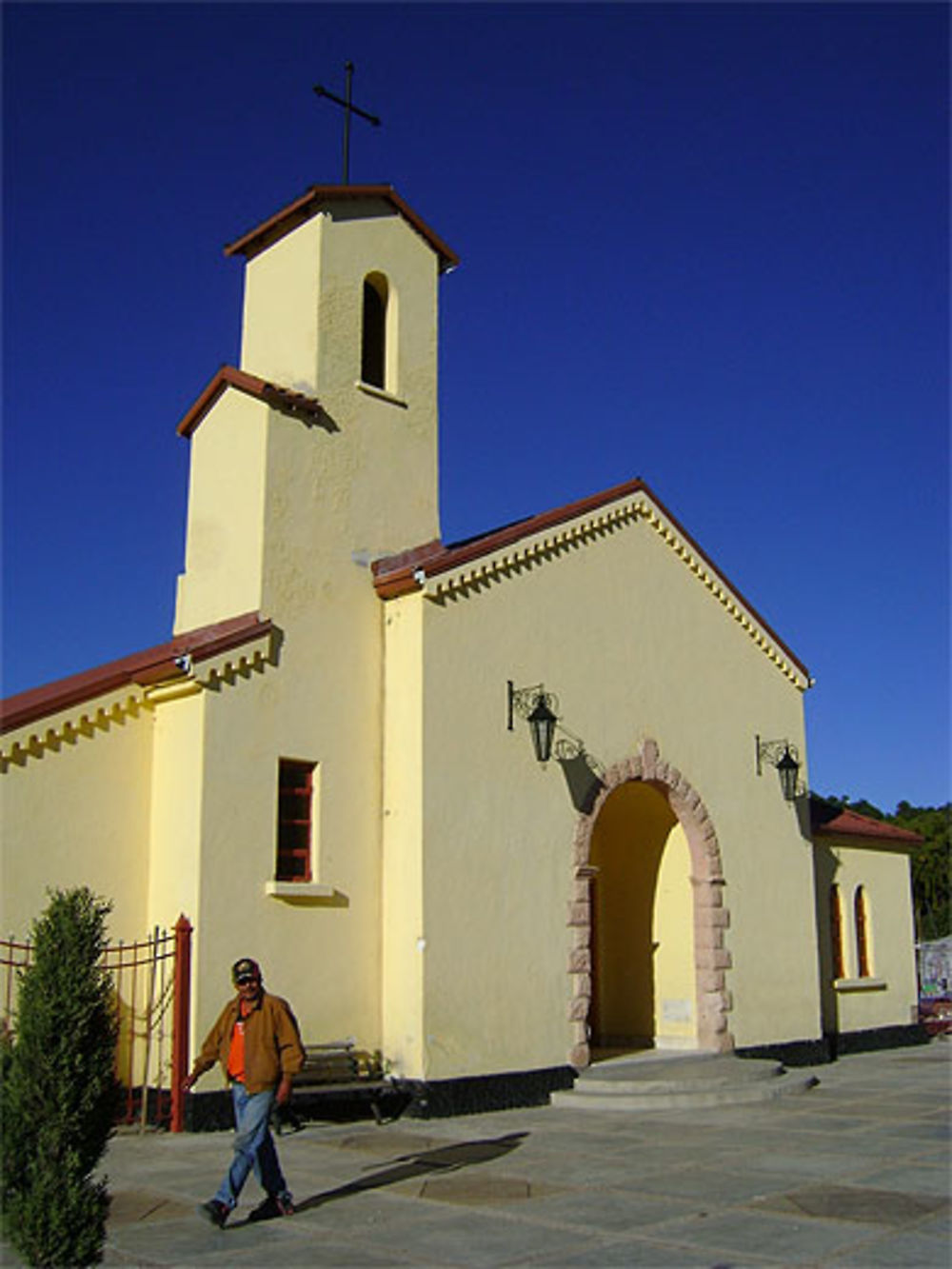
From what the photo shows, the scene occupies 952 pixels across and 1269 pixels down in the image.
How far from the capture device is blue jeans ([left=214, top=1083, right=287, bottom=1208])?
8.41 metres

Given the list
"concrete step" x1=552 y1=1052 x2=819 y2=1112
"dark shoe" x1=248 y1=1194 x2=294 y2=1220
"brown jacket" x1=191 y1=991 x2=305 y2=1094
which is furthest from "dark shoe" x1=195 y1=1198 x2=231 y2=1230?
"concrete step" x1=552 y1=1052 x2=819 y2=1112


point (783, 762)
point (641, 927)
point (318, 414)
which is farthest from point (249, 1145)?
point (783, 762)

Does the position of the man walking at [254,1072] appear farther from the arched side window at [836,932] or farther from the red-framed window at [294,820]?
the arched side window at [836,932]

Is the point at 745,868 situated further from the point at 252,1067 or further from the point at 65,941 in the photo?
the point at 65,941

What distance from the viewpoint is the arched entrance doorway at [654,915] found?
17266mm

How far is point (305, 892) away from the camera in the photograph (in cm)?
1353

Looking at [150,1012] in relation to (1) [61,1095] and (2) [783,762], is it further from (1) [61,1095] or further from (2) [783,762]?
(2) [783,762]

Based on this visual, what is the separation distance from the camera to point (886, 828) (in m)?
22.5

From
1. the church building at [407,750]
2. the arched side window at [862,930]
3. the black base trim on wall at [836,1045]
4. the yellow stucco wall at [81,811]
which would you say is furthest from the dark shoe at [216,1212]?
the arched side window at [862,930]

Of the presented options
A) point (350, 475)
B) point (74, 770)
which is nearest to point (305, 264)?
point (350, 475)

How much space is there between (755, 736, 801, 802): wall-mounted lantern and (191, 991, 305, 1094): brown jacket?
11576 mm

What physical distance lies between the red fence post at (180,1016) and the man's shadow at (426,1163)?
93.1 inches

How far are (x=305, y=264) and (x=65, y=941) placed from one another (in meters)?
11.1

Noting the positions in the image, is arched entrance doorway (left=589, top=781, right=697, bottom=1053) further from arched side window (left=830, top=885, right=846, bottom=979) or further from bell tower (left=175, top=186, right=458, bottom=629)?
bell tower (left=175, top=186, right=458, bottom=629)
